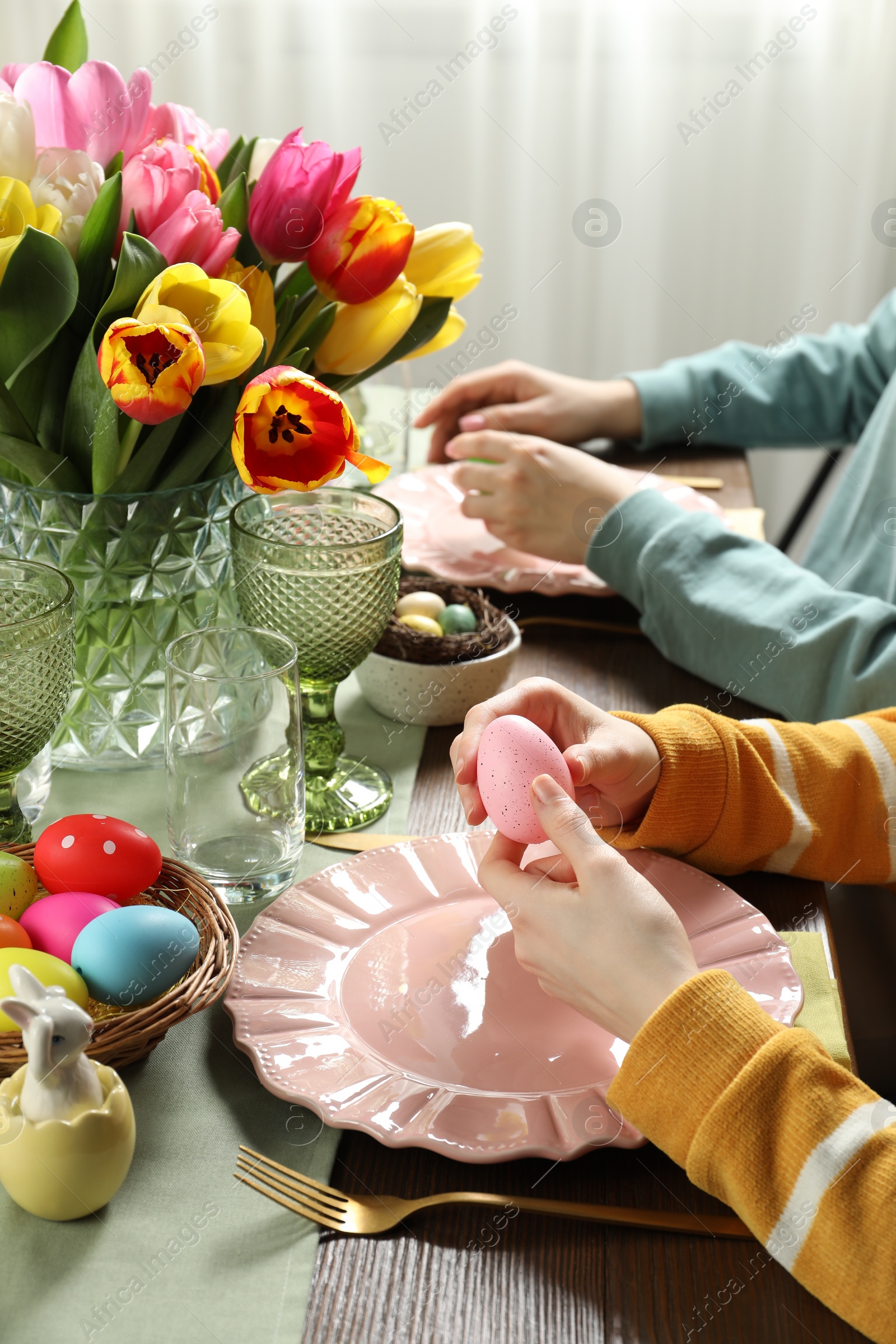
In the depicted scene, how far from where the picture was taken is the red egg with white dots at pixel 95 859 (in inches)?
21.8

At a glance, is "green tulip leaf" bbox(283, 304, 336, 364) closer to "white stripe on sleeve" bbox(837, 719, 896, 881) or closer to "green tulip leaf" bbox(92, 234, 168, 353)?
"green tulip leaf" bbox(92, 234, 168, 353)

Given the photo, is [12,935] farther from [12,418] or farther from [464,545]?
[464,545]

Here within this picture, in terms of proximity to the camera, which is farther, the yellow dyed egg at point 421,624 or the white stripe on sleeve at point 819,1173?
the yellow dyed egg at point 421,624

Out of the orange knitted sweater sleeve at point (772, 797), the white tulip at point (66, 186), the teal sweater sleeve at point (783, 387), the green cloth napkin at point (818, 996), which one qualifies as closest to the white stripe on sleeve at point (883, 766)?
the orange knitted sweater sleeve at point (772, 797)

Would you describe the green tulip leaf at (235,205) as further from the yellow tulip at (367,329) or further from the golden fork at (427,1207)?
the golden fork at (427,1207)

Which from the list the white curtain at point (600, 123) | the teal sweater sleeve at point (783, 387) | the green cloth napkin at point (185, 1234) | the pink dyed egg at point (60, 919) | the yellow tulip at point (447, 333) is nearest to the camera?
the green cloth napkin at point (185, 1234)

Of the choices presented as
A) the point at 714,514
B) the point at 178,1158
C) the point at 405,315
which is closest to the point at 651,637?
the point at 714,514

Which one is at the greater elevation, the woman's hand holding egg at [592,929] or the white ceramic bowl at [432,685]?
the woman's hand holding egg at [592,929]

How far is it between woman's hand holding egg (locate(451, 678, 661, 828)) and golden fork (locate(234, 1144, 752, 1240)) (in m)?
0.22

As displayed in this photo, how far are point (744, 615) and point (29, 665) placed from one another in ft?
1.93

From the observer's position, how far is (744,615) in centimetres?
93

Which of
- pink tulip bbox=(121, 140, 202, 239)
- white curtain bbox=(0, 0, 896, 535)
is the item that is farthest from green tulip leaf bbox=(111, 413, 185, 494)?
white curtain bbox=(0, 0, 896, 535)

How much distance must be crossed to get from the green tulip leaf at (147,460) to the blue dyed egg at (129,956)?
0.27 m

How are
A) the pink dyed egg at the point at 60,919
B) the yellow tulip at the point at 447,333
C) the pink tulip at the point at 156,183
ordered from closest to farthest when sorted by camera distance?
the pink dyed egg at the point at 60,919 < the pink tulip at the point at 156,183 < the yellow tulip at the point at 447,333
